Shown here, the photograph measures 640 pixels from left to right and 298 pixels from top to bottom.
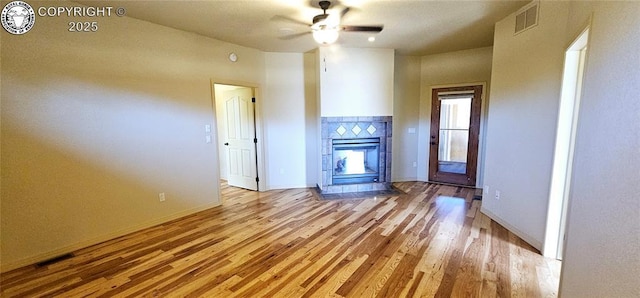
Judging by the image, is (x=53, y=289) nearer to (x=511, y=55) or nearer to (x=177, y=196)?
(x=177, y=196)

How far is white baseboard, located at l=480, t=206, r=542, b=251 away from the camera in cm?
278

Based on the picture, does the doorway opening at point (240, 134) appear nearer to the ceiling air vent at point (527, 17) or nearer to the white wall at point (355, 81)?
the white wall at point (355, 81)

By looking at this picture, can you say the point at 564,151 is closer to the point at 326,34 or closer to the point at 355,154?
the point at 326,34

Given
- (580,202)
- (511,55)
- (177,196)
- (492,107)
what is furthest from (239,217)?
(511,55)

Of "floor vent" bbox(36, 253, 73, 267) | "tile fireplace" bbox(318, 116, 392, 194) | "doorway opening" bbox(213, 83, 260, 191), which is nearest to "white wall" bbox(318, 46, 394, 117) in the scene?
"tile fireplace" bbox(318, 116, 392, 194)

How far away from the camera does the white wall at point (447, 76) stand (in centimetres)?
499

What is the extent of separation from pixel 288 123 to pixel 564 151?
13.4 feet

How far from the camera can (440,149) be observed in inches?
221

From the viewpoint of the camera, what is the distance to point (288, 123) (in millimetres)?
5227

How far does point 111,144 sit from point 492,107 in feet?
16.4

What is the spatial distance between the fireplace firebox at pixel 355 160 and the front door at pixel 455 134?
1.49 meters

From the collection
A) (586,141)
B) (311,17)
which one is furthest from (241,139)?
(586,141)

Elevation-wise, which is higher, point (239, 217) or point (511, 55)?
point (511, 55)

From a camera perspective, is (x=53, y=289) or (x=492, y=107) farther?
(x=492, y=107)
